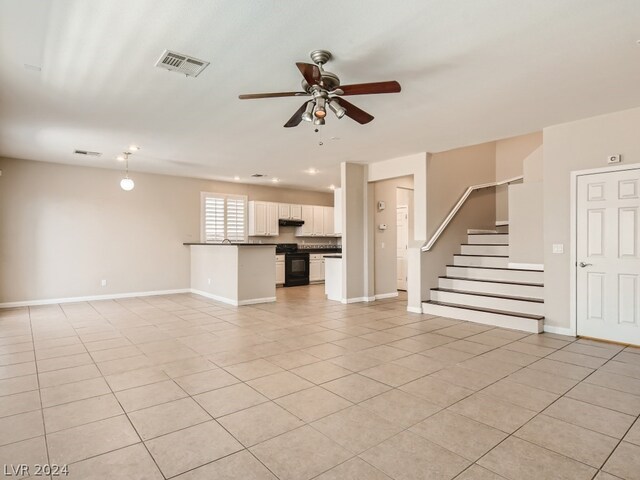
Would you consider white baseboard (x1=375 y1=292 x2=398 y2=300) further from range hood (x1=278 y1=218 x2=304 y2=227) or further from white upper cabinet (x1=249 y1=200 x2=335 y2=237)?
range hood (x1=278 y1=218 x2=304 y2=227)

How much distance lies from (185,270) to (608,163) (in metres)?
8.39

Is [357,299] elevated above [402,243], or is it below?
below

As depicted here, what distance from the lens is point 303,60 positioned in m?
3.14

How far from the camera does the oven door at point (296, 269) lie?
32.9ft

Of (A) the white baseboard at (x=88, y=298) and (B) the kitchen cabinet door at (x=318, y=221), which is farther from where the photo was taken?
(B) the kitchen cabinet door at (x=318, y=221)

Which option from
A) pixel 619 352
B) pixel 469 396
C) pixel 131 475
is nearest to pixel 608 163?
pixel 619 352

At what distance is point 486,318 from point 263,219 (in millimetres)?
6363

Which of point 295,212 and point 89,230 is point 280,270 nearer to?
point 295,212

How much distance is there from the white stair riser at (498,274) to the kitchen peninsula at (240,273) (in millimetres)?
Result: 3563

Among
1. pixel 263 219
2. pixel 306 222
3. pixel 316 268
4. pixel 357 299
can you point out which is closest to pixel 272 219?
pixel 263 219

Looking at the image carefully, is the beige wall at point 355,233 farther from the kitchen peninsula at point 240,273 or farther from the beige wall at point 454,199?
the kitchen peninsula at point 240,273

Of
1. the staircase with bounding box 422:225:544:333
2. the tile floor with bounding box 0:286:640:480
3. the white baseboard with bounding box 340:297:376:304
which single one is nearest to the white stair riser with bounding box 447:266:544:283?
the staircase with bounding box 422:225:544:333

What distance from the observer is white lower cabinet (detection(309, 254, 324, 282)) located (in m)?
10.6

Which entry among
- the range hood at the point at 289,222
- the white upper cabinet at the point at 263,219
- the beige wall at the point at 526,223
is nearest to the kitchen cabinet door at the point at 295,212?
the range hood at the point at 289,222
